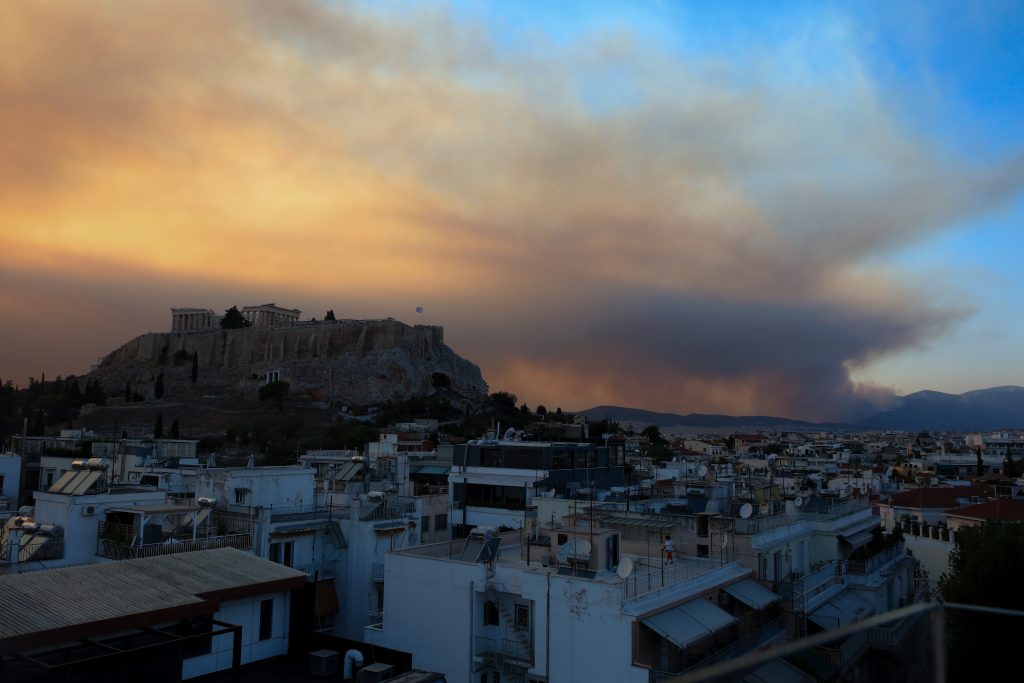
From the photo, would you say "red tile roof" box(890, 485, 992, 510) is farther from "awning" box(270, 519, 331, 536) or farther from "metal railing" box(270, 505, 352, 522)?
"awning" box(270, 519, 331, 536)

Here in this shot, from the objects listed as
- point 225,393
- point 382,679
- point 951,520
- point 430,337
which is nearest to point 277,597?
point 382,679

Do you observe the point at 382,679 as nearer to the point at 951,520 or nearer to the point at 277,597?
the point at 277,597

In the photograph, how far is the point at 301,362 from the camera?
128 metres

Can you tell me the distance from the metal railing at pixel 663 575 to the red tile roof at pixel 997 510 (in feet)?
62.5

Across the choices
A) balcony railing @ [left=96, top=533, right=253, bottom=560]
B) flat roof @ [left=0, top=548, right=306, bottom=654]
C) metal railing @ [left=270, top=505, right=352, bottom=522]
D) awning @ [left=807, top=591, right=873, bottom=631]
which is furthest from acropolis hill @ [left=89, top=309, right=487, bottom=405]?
flat roof @ [left=0, top=548, right=306, bottom=654]

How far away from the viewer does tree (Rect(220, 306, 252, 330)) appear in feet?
459

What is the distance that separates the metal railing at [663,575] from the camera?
468 inches

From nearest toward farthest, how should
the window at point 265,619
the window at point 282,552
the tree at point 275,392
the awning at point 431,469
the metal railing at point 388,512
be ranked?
the window at point 265,619, the window at point 282,552, the metal railing at point 388,512, the awning at point 431,469, the tree at point 275,392

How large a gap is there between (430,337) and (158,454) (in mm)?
95483

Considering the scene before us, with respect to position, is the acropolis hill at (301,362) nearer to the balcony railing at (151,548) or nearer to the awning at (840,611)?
the balcony railing at (151,548)

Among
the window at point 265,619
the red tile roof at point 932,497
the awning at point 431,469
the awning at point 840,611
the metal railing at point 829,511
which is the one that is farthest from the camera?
the red tile roof at point 932,497

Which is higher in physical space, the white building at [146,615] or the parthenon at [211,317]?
the parthenon at [211,317]

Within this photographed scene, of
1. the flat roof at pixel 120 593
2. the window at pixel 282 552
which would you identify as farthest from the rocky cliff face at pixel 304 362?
the flat roof at pixel 120 593

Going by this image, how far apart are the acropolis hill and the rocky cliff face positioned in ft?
0.55
